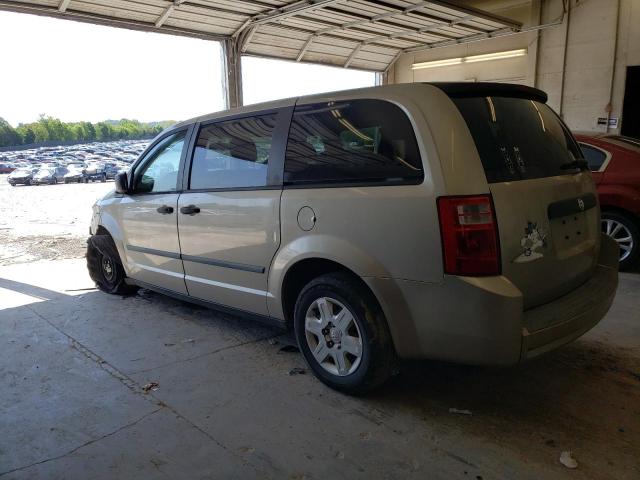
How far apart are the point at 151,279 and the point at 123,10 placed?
6.32 m

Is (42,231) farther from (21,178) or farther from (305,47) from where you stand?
(21,178)

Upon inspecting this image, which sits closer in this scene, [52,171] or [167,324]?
[167,324]

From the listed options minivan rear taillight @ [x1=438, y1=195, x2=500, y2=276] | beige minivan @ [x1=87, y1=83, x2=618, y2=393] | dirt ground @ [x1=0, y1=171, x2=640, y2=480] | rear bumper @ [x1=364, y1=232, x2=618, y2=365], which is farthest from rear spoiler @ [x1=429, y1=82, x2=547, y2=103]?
dirt ground @ [x1=0, y1=171, x2=640, y2=480]

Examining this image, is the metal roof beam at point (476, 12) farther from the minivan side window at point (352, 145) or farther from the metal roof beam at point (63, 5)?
the minivan side window at point (352, 145)

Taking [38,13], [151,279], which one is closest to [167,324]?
[151,279]

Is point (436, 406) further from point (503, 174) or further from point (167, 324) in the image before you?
point (167, 324)

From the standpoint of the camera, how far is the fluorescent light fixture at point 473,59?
12.4 metres

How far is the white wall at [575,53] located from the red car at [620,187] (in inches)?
231

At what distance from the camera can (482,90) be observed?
9.09 ft

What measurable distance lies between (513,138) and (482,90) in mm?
326

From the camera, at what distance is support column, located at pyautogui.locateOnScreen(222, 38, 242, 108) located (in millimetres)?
10820

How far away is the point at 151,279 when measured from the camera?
15.0ft

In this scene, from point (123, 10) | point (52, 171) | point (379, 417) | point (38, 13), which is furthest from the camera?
point (52, 171)

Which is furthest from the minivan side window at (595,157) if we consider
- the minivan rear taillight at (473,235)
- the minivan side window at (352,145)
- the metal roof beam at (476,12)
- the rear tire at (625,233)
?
the metal roof beam at (476,12)
